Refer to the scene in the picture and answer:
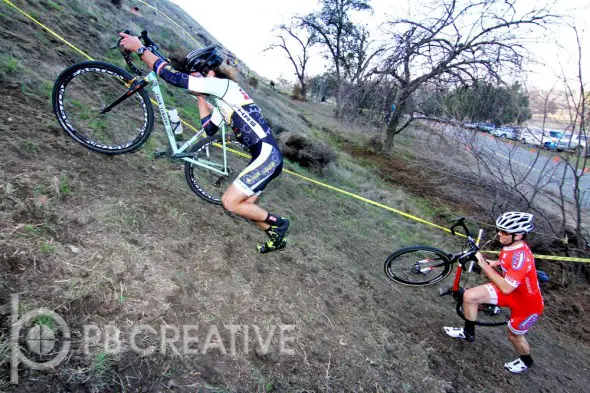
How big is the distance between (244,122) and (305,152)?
610 cm

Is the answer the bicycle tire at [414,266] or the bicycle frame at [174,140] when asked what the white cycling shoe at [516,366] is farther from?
the bicycle frame at [174,140]

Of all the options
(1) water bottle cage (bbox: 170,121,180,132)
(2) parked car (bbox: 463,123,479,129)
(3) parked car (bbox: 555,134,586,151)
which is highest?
(3) parked car (bbox: 555,134,586,151)

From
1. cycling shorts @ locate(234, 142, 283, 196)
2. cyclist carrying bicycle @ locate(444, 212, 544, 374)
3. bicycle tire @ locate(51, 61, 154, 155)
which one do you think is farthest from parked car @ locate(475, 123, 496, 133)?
bicycle tire @ locate(51, 61, 154, 155)

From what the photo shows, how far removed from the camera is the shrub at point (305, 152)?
1020 cm

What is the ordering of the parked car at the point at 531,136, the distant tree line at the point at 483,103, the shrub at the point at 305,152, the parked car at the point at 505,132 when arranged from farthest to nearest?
the shrub at the point at 305,152 < the distant tree line at the point at 483,103 < the parked car at the point at 505,132 < the parked car at the point at 531,136

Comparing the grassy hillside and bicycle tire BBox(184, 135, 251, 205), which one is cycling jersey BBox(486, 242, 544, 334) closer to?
the grassy hillside

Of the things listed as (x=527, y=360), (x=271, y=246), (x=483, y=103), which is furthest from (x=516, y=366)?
(x=483, y=103)

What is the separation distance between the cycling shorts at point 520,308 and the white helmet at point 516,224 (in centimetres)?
91

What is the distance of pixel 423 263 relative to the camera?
5.63m

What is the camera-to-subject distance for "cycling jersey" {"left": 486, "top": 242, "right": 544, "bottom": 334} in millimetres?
4148

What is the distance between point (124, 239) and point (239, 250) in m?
1.43

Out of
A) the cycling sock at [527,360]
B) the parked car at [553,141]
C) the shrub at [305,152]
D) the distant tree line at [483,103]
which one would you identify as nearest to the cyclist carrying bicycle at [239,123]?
the cycling sock at [527,360]

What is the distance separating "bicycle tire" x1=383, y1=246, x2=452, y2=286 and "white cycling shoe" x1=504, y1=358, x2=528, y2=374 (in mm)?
1572

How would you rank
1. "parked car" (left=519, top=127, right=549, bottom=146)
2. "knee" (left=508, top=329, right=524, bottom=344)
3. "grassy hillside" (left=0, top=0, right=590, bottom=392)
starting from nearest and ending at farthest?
"grassy hillside" (left=0, top=0, right=590, bottom=392) → "knee" (left=508, top=329, right=524, bottom=344) → "parked car" (left=519, top=127, right=549, bottom=146)
